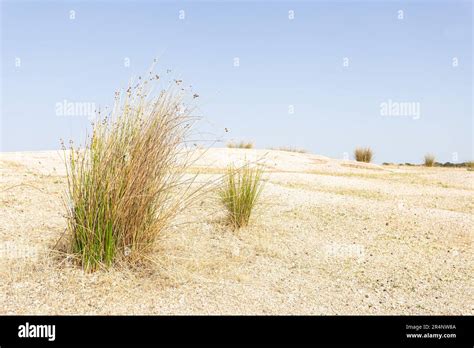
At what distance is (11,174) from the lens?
6.84m

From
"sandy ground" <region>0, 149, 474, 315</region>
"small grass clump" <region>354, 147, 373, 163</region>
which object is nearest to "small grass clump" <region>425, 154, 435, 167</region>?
"small grass clump" <region>354, 147, 373, 163</region>

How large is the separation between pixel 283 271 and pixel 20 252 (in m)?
1.93

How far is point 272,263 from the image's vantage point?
3.73 metres

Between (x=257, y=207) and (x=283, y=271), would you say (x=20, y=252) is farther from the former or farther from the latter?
(x=257, y=207)

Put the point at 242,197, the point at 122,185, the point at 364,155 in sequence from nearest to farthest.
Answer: the point at 122,185 < the point at 242,197 < the point at 364,155

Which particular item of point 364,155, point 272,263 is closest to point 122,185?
point 272,263

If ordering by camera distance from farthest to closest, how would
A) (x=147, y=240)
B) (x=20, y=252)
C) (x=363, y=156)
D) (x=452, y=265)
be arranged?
1. (x=363, y=156)
2. (x=452, y=265)
3. (x=20, y=252)
4. (x=147, y=240)

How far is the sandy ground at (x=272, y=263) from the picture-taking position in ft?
9.50

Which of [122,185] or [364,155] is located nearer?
[122,185]

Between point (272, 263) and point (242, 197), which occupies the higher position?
point (242, 197)

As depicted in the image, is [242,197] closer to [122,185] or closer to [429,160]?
[122,185]

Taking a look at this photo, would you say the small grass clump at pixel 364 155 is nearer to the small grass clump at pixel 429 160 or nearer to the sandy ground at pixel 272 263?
the small grass clump at pixel 429 160
